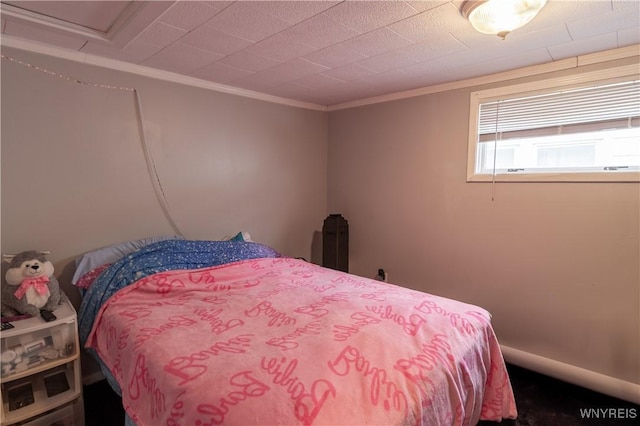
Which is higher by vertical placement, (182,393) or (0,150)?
(0,150)

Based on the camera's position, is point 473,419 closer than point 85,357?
Yes

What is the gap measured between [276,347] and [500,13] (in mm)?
1711

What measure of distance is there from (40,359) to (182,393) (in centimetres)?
113

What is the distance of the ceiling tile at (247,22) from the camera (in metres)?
1.52

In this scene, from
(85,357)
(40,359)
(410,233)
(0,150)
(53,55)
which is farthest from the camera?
(410,233)

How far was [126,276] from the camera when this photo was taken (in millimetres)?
1987

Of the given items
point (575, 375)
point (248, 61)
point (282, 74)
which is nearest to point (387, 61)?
point (282, 74)

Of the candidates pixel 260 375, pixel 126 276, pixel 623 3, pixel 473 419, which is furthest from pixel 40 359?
pixel 623 3

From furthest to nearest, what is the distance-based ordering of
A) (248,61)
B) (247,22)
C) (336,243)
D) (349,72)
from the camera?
1. (336,243)
2. (349,72)
3. (248,61)
4. (247,22)

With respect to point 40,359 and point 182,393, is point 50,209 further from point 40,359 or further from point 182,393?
point 182,393

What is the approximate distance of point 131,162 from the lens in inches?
93.0

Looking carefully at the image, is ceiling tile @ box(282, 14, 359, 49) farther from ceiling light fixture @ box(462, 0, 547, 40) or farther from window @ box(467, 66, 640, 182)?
window @ box(467, 66, 640, 182)

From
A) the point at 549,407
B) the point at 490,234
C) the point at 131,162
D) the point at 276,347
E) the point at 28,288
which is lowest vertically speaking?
the point at 549,407

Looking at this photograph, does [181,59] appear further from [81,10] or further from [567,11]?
[567,11]
